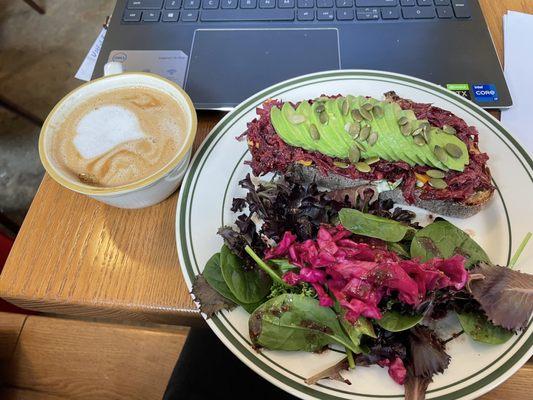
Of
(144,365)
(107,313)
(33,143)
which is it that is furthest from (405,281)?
(33,143)

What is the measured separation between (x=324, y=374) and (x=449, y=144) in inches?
Answer: 23.4

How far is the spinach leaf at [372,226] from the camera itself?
920mm

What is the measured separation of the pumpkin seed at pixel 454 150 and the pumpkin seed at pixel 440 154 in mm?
12

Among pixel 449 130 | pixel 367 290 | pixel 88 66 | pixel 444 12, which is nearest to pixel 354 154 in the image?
pixel 449 130

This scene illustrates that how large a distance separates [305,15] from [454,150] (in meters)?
0.68

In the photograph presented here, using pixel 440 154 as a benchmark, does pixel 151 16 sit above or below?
below

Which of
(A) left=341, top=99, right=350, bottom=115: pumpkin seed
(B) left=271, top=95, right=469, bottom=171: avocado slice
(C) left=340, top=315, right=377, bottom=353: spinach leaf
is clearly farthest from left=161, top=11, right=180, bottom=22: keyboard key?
(C) left=340, top=315, right=377, bottom=353: spinach leaf

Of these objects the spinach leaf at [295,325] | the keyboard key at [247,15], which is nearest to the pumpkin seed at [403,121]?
the spinach leaf at [295,325]

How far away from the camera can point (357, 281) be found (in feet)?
2.78

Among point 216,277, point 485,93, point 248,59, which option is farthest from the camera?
point 248,59

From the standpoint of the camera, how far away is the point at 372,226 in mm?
930

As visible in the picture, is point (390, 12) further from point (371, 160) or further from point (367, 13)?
point (371, 160)

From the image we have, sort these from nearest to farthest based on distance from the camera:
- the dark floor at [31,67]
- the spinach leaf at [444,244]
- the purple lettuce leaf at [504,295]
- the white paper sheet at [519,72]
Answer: the purple lettuce leaf at [504,295] → the spinach leaf at [444,244] → the white paper sheet at [519,72] → the dark floor at [31,67]

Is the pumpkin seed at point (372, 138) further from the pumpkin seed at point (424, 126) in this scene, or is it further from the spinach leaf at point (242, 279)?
the spinach leaf at point (242, 279)
